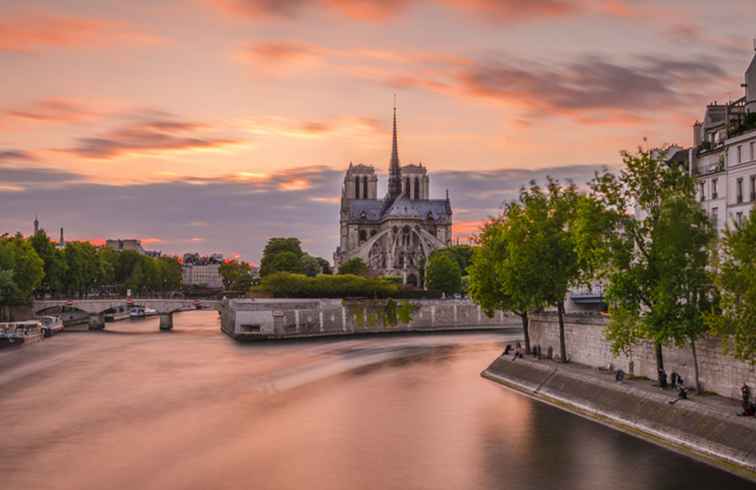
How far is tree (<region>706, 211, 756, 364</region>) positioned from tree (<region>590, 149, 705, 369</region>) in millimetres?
4686

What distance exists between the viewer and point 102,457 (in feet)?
116

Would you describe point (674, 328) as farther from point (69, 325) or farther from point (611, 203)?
point (69, 325)

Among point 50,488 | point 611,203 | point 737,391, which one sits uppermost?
point 611,203

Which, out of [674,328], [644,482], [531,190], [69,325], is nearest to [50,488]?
[644,482]

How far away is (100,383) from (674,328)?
35.7 metres

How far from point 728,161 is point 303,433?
2243 centimetres

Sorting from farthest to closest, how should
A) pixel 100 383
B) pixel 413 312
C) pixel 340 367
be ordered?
pixel 413 312 → pixel 340 367 → pixel 100 383

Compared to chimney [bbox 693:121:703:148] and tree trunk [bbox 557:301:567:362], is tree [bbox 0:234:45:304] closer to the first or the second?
tree trunk [bbox 557:301:567:362]

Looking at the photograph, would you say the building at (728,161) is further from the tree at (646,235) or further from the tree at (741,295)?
the tree at (741,295)

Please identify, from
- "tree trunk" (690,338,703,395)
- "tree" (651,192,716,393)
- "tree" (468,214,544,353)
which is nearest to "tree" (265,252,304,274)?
"tree" (468,214,544,353)

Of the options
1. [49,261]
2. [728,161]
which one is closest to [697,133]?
[728,161]

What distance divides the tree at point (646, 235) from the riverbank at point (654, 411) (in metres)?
2.28

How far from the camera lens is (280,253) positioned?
540 feet

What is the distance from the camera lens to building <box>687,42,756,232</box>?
41.8m
